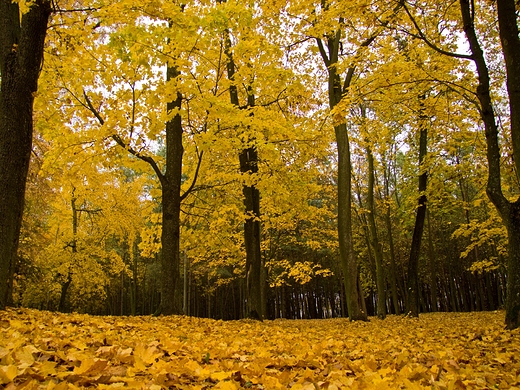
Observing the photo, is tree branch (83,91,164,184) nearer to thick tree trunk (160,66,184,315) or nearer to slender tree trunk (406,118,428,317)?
thick tree trunk (160,66,184,315)

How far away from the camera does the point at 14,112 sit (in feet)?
17.1

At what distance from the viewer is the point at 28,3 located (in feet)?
16.3

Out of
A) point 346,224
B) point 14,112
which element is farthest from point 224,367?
point 346,224

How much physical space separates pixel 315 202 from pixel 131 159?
73.8 ft

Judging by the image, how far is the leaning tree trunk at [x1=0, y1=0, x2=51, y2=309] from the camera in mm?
5102

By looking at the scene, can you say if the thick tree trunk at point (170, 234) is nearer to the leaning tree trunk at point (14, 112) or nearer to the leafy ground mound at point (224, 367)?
the leaning tree trunk at point (14, 112)

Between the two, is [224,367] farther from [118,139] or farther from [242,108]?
[242,108]

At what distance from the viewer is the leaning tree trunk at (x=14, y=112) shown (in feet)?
16.7

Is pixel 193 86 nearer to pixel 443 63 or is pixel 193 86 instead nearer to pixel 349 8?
pixel 349 8

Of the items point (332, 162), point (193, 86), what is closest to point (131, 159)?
point (193, 86)

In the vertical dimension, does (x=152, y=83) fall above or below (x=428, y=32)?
below

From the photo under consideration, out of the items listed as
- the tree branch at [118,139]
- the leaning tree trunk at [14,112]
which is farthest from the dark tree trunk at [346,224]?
the leaning tree trunk at [14,112]

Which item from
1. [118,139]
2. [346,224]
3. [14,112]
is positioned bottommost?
[346,224]

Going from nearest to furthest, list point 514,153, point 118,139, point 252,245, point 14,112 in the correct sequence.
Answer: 1. point 14,112
2. point 514,153
3. point 118,139
4. point 252,245
